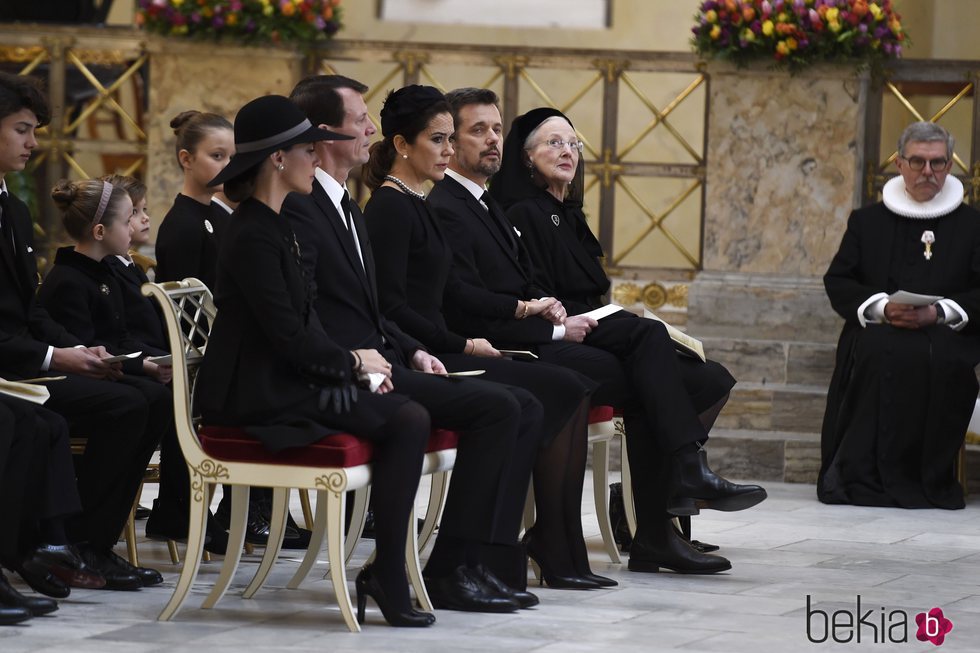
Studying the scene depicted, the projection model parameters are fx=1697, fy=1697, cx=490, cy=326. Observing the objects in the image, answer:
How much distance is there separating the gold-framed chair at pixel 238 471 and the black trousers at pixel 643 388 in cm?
111

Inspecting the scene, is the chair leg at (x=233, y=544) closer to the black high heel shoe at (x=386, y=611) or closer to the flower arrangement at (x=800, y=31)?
the black high heel shoe at (x=386, y=611)

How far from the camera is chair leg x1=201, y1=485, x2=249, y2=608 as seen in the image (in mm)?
4605

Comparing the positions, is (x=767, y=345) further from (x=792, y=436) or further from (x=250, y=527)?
(x=250, y=527)

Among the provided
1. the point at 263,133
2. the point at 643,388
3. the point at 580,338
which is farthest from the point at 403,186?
the point at 643,388

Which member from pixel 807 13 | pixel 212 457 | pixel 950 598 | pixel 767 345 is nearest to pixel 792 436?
pixel 767 345

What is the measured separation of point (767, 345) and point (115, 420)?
4.24 metres

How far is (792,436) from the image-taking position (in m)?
8.12

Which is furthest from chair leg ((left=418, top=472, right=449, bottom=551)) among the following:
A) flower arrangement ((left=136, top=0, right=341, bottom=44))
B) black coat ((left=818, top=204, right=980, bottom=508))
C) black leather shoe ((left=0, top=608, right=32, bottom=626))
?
flower arrangement ((left=136, top=0, right=341, bottom=44))

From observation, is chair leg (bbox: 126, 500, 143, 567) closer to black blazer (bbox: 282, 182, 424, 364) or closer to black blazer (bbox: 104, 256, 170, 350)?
black blazer (bbox: 104, 256, 170, 350)

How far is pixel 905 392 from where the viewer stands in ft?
24.4

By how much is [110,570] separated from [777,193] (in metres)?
4.64

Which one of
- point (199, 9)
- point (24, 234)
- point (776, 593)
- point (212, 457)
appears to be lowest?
point (776, 593)

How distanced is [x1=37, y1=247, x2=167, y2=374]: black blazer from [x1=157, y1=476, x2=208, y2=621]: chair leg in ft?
2.90

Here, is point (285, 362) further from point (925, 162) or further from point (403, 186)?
point (925, 162)
